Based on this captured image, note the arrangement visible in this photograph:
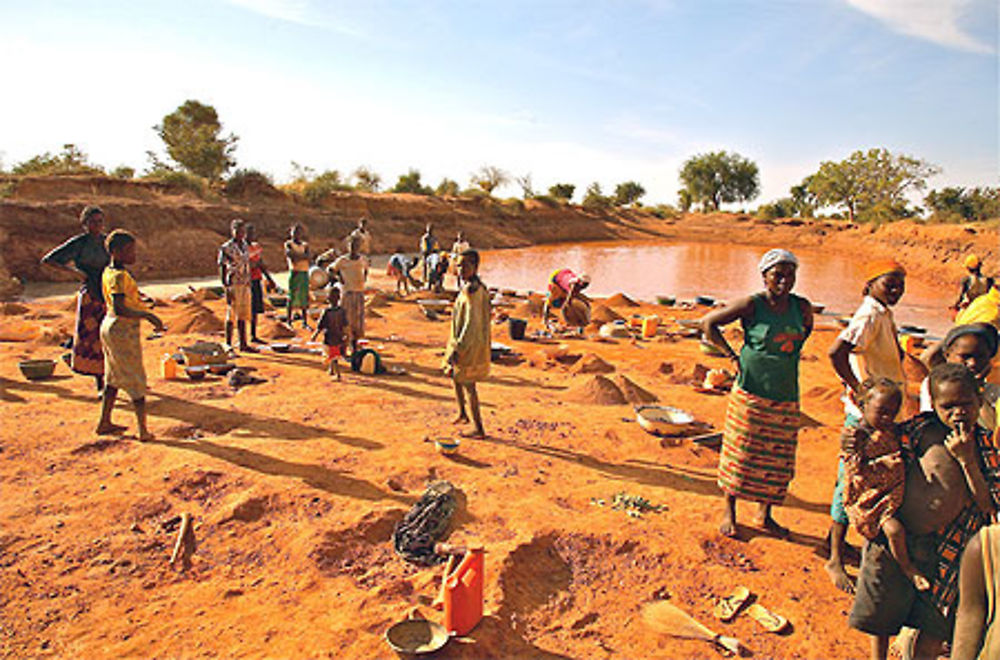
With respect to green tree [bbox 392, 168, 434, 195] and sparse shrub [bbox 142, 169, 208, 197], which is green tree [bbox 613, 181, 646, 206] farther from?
sparse shrub [bbox 142, 169, 208, 197]

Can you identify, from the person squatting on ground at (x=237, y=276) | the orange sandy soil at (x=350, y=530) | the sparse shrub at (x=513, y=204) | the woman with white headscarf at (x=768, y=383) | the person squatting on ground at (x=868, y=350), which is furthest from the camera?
the sparse shrub at (x=513, y=204)

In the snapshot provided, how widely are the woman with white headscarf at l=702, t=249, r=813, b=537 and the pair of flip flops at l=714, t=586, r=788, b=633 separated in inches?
25.1

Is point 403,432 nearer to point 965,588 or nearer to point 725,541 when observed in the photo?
point 725,541

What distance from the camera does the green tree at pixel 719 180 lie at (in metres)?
62.0

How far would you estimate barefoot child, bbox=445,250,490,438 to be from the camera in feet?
16.3

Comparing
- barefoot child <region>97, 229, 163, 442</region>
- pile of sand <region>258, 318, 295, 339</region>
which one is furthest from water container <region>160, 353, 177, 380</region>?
pile of sand <region>258, 318, 295, 339</region>

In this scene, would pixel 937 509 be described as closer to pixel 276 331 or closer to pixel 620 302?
pixel 276 331

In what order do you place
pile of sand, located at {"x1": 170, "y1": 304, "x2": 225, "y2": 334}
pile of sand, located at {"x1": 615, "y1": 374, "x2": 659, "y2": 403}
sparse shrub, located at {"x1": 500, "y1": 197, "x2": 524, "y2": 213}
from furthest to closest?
sparse shrub, located at {"x1": 500, "y1": 197, "x2": 524, "y2": 213} → pile of sand, located at {"x1": 170, "y1": 304, "x2": 225, "y2": 334} → pile of sand, located at {"x1": 615, "y1": 374, "x2": 659, "y2": 403}

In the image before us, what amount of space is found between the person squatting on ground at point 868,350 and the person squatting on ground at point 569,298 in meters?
6.67

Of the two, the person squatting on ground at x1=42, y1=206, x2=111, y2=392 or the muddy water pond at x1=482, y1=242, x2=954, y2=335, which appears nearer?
the person squatting on ground at x1=42, y1=206, x2=111, y2=392

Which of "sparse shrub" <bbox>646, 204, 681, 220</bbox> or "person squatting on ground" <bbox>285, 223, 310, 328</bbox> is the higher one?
"sparse shrub" <bbox>646, 204, 681, 220</bbox>

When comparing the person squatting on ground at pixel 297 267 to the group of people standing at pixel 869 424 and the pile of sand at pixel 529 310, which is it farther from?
the pile of sand at pixel 529 310

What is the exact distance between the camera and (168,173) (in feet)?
74.9

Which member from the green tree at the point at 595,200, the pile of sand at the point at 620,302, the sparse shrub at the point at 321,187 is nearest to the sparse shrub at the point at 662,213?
the green tree at the point at 595,200
